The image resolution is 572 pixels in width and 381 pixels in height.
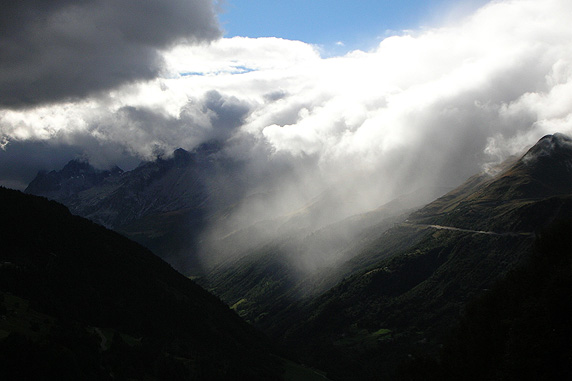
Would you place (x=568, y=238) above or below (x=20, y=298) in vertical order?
below

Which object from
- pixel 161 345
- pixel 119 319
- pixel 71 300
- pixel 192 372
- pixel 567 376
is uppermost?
pixel 71 300

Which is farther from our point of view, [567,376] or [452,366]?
[452,366]

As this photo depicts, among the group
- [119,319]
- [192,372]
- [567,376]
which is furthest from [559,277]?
[119,319]

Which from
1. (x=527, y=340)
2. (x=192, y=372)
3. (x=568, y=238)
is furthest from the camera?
(x=192, y=372)

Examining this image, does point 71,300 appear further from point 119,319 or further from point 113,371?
point 113,371

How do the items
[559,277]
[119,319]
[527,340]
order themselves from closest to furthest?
[527,340], [559,277], [119,319]

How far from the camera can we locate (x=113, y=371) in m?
134

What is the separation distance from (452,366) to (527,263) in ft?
164

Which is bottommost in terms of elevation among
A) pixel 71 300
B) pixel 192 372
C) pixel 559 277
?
pixel 559 277

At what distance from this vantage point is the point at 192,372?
174m

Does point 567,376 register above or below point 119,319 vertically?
below

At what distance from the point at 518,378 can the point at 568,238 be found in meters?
61.8

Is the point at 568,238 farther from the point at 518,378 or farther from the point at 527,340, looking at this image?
the point at 518,378

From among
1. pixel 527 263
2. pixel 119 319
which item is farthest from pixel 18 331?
pixel 527 263
